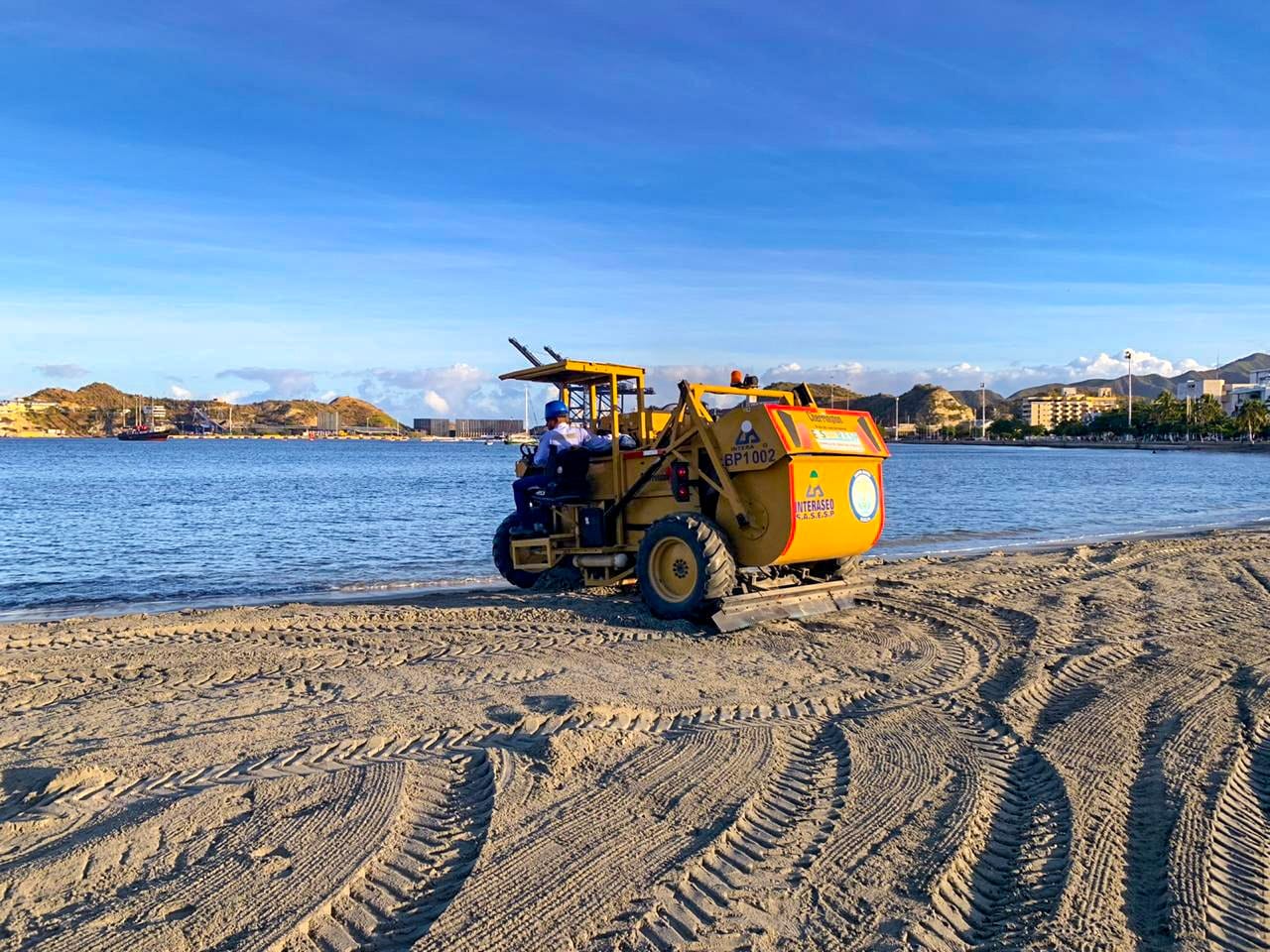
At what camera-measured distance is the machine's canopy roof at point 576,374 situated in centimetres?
1055

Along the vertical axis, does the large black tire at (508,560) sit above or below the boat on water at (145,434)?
below

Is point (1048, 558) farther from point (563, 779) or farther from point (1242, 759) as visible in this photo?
point (563, 779)

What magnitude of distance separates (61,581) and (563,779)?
12279 mm

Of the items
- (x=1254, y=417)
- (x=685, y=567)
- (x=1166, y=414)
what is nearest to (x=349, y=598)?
(x=685, y=567)

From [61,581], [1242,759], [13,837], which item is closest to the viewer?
[13,837]

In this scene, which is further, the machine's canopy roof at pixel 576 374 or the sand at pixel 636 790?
the machine's canopy roof at pixel 576 374

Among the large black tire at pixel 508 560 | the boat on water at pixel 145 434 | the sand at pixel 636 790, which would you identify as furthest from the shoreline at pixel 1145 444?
the boat on water at pixel 145 434

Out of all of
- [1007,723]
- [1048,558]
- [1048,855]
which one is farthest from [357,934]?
[1048,558]

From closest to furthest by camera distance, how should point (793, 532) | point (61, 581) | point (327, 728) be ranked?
point (327, 728) → point (793, 532) → point (61, 581)

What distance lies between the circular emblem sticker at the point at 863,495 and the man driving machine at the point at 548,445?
10.3ft

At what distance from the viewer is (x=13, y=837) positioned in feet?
14.2

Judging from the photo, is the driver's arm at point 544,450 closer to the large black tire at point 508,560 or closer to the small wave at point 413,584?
the large black tire at point 508,560

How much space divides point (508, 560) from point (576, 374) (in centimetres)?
260

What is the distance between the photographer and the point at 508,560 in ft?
39.2
